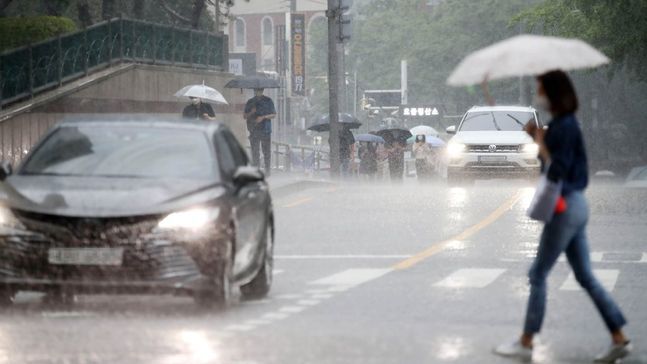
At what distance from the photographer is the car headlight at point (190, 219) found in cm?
1310

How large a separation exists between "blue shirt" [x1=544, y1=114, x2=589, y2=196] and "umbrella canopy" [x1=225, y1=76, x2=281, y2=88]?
32171 mm

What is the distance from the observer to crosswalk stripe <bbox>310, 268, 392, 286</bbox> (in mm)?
16375

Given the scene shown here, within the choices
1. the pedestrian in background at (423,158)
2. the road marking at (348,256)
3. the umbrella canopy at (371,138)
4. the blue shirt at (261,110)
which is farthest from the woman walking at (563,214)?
the umbrella canopy at (371,138)

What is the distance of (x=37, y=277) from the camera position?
13.0 m

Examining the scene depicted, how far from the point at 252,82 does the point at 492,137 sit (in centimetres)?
879

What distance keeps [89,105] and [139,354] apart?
26237 mm

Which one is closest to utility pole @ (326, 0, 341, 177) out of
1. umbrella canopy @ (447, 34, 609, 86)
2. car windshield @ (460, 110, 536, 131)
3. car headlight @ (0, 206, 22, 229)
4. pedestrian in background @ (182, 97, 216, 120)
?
car windshield @ (460, 110, 536, 131)

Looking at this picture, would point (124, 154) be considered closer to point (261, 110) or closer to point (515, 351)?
point (515, 351)

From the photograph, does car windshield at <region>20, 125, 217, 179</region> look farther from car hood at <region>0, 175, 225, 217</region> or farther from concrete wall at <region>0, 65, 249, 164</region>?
concrete wall at <region>0, 65, 249, 164</region>

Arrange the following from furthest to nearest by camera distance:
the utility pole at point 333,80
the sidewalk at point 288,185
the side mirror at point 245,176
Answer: the utility pole at point 333,80 < the sidewalk at point 288,185 < the side mirror at point 245,176

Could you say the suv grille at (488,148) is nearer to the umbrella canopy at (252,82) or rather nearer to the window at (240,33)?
the umbrella canopy at (252,82)

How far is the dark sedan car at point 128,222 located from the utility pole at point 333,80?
1127 inches

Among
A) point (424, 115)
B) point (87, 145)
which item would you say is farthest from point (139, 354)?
point (424, 115)

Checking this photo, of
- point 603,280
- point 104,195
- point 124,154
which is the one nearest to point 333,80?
point 603,280
